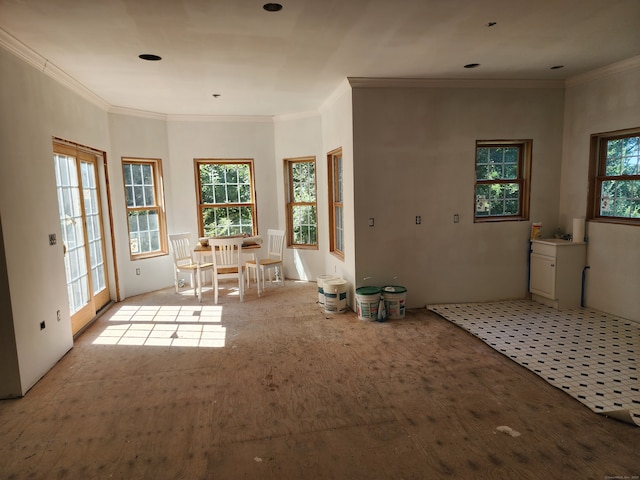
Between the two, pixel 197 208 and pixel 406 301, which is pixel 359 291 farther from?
pixel 197 208

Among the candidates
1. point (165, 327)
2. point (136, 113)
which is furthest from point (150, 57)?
point (165, 327)

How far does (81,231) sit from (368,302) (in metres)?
3.44

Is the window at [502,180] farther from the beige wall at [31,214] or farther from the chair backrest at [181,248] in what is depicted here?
the beige wall at [31,214]

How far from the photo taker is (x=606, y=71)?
4.41 metres

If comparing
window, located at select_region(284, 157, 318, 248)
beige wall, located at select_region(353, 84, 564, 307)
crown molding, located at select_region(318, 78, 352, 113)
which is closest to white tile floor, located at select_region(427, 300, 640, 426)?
beige wall, located at select_region(353, 84, 564, 307)

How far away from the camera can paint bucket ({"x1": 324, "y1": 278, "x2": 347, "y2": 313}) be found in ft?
16.1

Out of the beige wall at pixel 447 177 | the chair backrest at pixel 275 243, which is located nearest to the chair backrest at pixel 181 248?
the beige wall at pixel 447 177

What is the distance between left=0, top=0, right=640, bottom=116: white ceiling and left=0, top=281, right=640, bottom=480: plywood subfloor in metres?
2.77

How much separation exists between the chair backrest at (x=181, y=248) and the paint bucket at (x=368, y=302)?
3068mm

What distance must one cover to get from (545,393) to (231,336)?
2.92 m

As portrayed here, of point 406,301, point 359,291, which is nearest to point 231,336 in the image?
point 359,291

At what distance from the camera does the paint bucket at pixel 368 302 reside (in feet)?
15.1

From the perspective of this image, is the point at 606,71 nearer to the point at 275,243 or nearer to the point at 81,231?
the point at 275,243

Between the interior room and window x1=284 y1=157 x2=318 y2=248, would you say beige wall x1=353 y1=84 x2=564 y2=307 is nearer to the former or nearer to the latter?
the interior room
